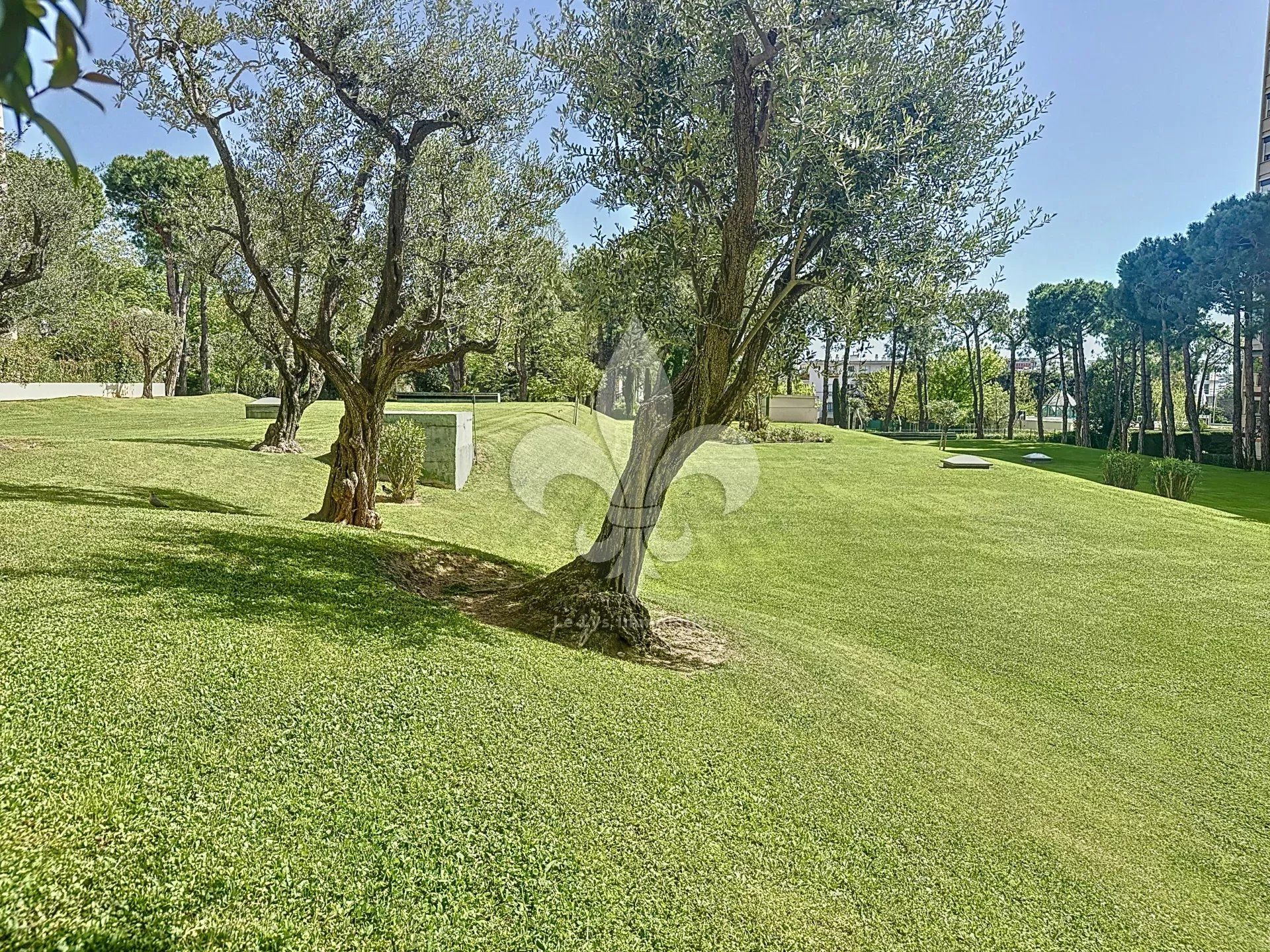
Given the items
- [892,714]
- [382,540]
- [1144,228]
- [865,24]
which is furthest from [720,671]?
[1144,228]

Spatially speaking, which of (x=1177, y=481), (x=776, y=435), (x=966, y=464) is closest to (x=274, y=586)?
(x=966, y=464)

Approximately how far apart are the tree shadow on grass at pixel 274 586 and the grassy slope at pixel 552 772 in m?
0.04

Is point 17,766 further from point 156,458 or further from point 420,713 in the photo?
point 156,458

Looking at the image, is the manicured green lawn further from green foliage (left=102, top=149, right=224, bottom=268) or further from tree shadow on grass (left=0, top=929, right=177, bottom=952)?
green foliage (left=102, top=149, right=224, bottom=268)

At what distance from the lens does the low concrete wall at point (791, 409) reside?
37.2m

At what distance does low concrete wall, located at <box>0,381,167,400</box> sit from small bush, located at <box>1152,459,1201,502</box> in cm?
3607

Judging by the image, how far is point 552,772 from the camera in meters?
3.80

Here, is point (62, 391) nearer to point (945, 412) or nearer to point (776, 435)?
point (776, 435)

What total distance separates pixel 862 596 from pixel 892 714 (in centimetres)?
466

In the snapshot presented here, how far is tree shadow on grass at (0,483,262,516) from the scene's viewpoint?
8.05 metres

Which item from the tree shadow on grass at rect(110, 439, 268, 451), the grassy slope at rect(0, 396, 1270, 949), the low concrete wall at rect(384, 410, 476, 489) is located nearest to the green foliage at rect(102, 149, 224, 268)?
the tree shadow on grass at rect(110, 439, 268, 451)

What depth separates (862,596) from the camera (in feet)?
34.0

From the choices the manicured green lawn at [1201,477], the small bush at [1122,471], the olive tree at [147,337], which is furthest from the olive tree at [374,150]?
the olive tree at [147,337]

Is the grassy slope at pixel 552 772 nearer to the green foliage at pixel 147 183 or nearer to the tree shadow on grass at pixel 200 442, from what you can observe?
the tree shadow on grass at pixel 200 442
